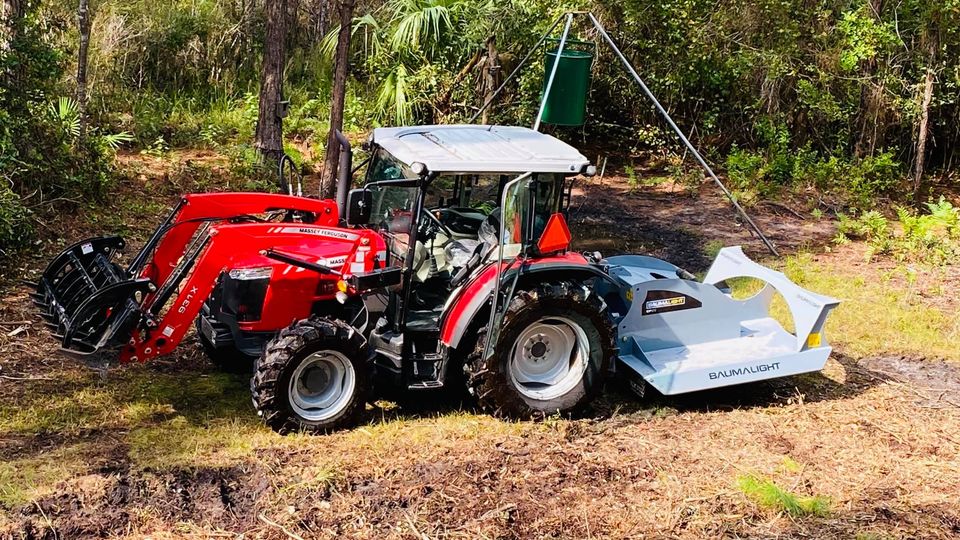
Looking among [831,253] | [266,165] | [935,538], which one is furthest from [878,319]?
[266,165]

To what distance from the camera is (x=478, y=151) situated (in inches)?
238

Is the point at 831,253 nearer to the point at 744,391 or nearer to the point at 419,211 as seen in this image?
the point at 744,391

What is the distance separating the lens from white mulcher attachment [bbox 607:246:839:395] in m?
6.45

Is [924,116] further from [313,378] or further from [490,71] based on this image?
[313,378]

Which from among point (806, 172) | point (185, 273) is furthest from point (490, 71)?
point (185, 273)

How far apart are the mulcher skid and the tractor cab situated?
32 cm

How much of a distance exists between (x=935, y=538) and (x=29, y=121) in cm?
887

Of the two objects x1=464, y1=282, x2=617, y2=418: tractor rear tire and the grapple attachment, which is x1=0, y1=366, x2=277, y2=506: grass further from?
x1=464, y1=282, x2=617, y2=418: tractor rear tire

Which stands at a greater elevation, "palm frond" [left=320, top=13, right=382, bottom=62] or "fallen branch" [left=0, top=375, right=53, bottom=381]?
"palm frond" [left=320, top=13, right=382, bottom=62]

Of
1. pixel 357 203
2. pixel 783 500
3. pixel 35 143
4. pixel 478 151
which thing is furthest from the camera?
pixel 35 143

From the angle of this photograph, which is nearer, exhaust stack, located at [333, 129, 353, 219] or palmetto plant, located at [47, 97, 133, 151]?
exhaust stack, located at [333, 129, 353, 219]

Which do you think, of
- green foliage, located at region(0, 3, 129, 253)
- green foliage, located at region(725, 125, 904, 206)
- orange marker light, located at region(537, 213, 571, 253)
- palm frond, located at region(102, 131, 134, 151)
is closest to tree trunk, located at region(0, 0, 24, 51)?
green foliage, located at region(0, 3, 129, 253)

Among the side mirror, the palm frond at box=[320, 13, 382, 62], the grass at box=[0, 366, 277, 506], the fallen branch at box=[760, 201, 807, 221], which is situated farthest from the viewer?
the palm frond at box=[320, 13, 382, 62]

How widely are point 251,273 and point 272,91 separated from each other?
6799 mm
